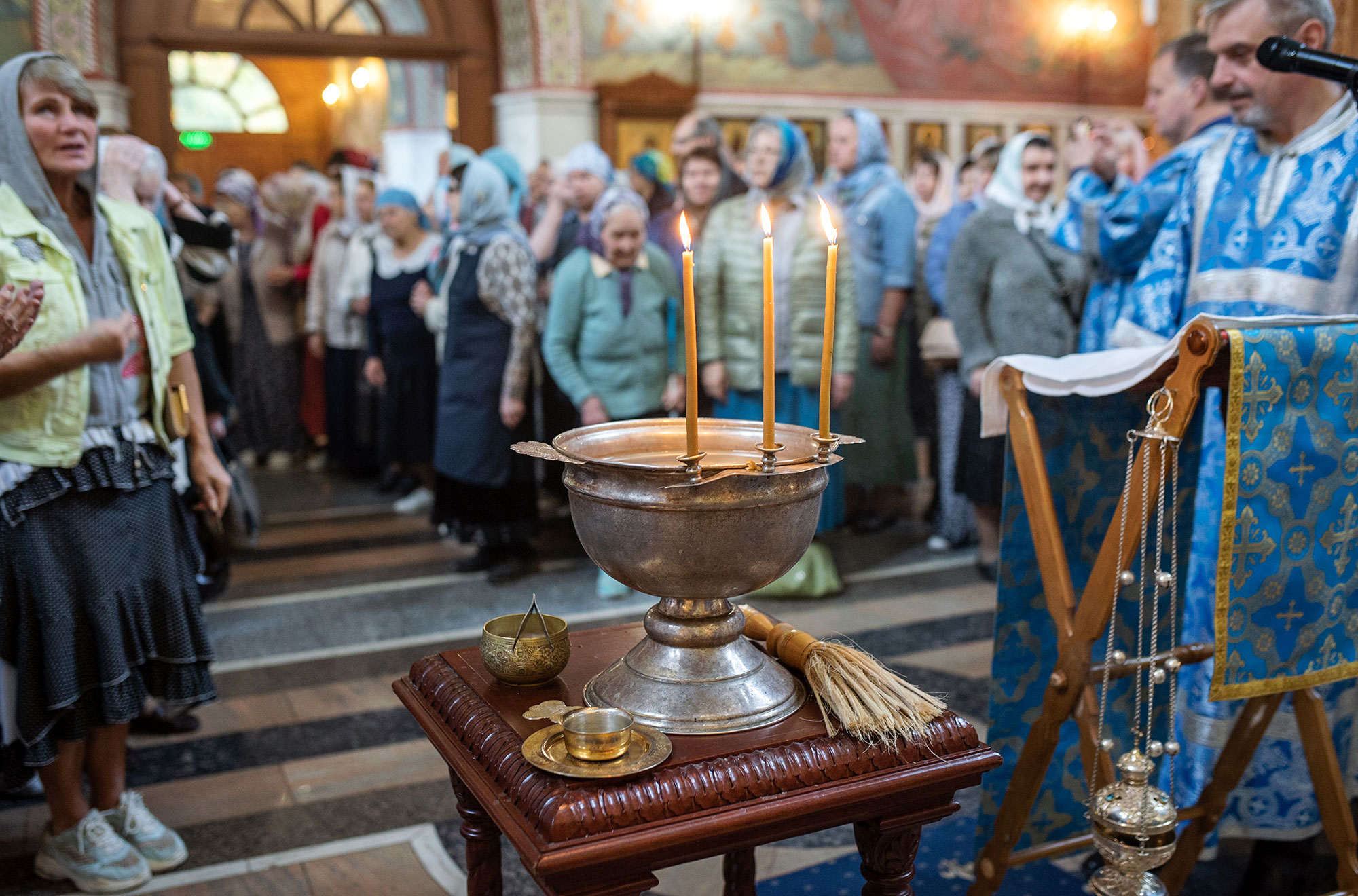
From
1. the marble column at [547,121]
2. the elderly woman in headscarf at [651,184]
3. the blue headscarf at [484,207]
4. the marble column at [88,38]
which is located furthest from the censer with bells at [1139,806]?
the marble column at [88,38]

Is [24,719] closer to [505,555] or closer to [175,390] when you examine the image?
[175,390]

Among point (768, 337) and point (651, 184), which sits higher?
point (651, 184)

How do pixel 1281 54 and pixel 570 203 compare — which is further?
pixel 570 203

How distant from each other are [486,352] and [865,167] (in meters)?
1.89

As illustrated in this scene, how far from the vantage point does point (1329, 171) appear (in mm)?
2049

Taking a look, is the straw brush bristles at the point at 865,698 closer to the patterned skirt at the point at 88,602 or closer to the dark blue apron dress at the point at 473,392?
the patterned skirt at the point at 88,602

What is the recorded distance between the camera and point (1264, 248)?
2143mm

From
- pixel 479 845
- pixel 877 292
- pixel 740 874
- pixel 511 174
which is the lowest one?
pixel 740 874

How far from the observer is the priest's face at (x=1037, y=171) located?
394 centimetres

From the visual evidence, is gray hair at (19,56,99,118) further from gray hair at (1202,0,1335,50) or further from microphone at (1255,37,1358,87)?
gray hair at (1202,0,1335,50)

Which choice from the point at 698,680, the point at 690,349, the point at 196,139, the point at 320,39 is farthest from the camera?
the point at 196,139

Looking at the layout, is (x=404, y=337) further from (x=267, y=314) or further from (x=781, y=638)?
(x=781, y=638)

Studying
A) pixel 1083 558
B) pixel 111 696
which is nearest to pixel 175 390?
pixel 111 696

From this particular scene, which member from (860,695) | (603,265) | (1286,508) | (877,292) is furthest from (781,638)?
(877,292)
